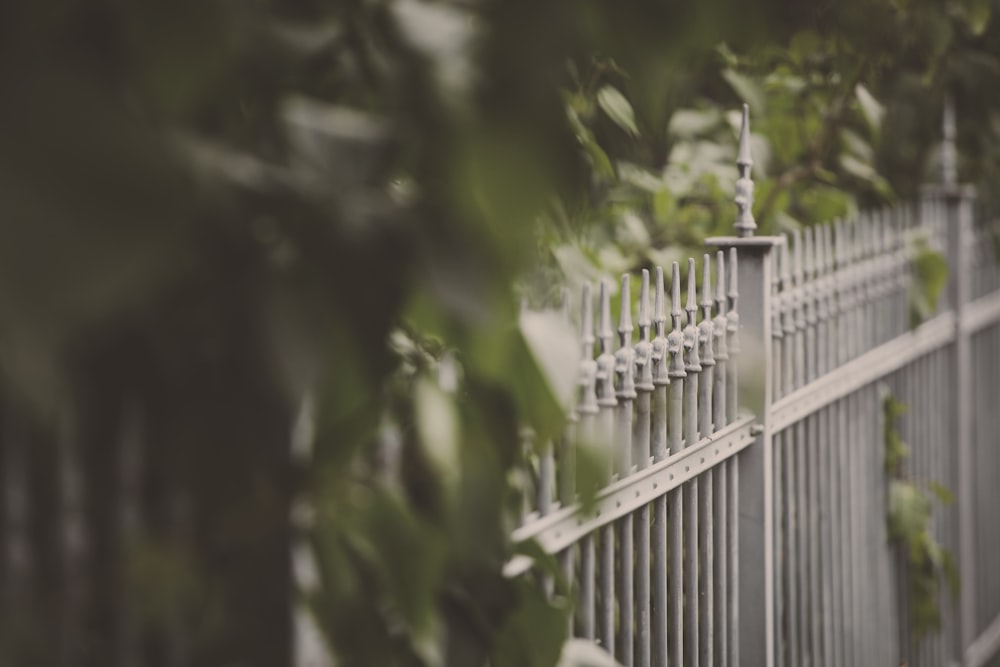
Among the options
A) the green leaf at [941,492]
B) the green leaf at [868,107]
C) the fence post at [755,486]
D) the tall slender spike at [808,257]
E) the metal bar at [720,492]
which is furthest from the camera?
the green leaf at [941,492]

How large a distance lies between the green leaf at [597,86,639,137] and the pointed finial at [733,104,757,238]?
165cm

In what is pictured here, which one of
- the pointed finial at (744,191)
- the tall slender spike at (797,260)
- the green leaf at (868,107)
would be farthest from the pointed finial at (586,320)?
the green leaf at (868,107)

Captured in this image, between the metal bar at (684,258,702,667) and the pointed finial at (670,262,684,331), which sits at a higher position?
the pointed finial at (670,262,684,331)

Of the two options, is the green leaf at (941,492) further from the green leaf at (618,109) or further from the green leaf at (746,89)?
the green leaf at (618,109)

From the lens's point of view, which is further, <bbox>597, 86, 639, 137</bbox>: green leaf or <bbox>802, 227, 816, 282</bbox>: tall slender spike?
<bbox>802, 227, 816, 282</bbox>: tall slender spike

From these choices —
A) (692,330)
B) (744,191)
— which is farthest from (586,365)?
(744,191)

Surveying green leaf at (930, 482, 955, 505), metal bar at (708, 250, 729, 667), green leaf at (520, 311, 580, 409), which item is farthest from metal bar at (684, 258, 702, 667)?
green leaf at (930, 482, 955, 505)

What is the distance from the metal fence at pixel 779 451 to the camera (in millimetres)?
2635

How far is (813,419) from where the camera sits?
13.3ft

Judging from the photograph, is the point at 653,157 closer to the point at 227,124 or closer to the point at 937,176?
the point at 937,176

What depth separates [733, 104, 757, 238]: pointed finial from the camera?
3.54m

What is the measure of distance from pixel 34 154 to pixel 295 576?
717 millimetres

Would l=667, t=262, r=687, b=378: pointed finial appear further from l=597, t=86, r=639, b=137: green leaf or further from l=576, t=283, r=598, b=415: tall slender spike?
l=597, t=86, r=639, b=137: green leaf

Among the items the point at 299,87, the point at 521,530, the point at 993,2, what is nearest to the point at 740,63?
the point at 993,2
